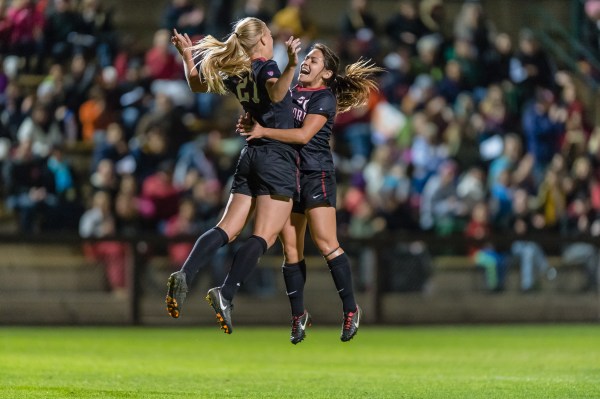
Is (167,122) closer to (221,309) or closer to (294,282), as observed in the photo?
(294,282)

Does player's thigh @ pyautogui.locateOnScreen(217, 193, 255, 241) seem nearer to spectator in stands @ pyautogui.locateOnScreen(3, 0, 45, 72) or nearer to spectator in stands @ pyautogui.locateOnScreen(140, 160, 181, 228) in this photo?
spectator in stands @ pyautogui.locateOnScreen(140, 160, 181, 228)

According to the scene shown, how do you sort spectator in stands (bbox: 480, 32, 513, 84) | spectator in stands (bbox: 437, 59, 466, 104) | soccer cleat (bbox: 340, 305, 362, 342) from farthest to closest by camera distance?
spectator in stands (bbox: 480, 32, 513, 84) → spectator in stands (bbox: 437, 59, 466, 104) → soccer cleat (bbox: 340, 305, 362, 342)

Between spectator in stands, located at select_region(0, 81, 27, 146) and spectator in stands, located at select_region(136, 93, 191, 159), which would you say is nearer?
spectator in stands, located at select_region(0, 81, 27, 146)

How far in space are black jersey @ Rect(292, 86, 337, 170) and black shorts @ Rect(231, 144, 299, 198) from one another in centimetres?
32

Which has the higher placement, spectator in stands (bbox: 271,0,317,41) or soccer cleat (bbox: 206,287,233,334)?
spectator in stands (bbox: 271,0,317,41)

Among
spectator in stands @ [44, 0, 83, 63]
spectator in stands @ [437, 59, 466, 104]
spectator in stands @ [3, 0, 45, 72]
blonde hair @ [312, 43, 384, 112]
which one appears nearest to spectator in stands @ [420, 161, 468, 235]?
spectator in stands @ [437, 59, 466, 104]

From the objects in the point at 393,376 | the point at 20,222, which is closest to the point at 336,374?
the point at 393,376

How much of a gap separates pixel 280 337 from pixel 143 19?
6.78 m

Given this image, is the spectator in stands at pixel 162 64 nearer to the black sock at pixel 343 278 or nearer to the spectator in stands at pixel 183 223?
the spectator in stands at pixel 183 223

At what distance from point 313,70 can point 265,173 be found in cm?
96

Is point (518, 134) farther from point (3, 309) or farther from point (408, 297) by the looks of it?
point (3, 309)

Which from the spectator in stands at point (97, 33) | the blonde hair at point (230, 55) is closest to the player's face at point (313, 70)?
the blonde hair at point (230, 55)

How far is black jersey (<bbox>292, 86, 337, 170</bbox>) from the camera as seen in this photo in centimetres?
899

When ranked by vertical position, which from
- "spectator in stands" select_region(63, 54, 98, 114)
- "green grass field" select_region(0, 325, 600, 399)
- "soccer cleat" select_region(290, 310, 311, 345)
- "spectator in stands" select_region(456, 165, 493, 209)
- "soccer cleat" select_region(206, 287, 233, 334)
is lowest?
"green grass field" select_region(0, 325, 600, 399)
